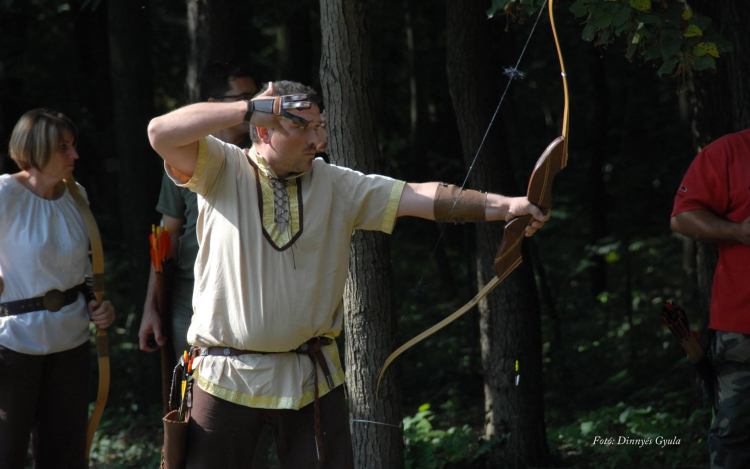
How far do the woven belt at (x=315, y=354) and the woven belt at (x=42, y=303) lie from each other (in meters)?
1.16

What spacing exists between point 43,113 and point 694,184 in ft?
9.21

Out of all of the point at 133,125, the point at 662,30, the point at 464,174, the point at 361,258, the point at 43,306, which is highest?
the point at 133,125

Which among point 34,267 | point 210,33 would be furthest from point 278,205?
point 210,33

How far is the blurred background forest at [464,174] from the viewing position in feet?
15.0

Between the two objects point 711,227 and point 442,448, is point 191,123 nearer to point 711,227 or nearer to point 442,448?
point 711,227

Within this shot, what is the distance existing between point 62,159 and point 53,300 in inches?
24.0

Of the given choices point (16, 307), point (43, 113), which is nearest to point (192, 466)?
point (16, 307)

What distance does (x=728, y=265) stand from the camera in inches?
127

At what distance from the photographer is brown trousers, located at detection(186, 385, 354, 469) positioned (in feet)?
8.16

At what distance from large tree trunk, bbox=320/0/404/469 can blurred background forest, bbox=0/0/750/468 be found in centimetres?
4

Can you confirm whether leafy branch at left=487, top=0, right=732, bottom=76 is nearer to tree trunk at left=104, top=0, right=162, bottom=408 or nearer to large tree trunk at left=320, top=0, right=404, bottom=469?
large tree trunk at left=320, top=0, right=404, bottom=469

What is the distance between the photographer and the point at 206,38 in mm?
5602

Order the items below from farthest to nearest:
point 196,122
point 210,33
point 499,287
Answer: point 210,33, point 499,287, point 196,122

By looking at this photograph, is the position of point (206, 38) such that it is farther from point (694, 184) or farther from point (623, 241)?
point (623, 241)
